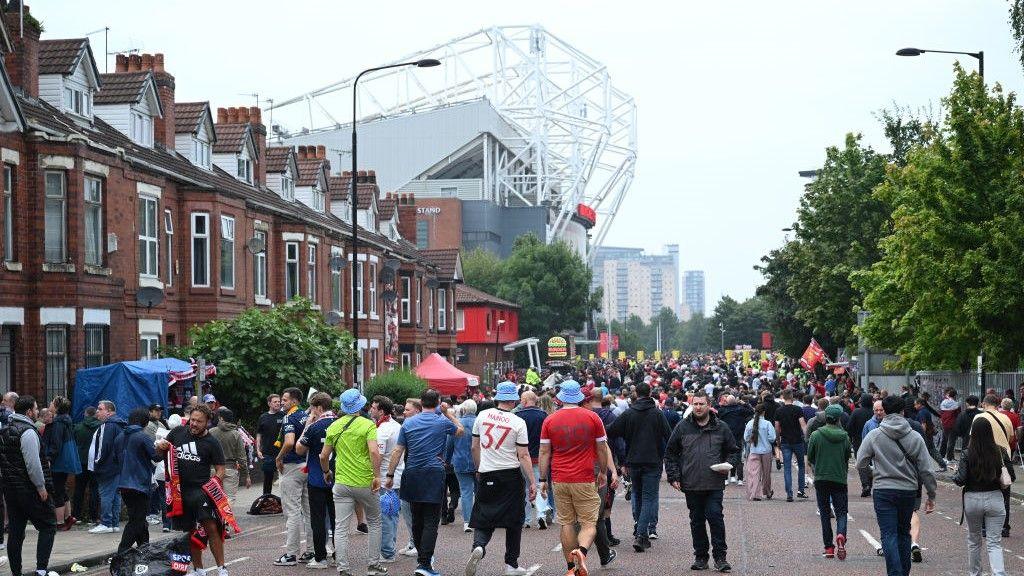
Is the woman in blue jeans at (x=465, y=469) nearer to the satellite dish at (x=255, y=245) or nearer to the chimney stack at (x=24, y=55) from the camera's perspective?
the chimney stack at (x=24, y=55)

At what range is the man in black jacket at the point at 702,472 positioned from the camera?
13992 mm

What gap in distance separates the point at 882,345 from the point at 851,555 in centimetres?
2562

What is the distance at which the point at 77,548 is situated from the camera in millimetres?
16656

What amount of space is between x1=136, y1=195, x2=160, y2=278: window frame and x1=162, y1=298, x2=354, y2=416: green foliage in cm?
175

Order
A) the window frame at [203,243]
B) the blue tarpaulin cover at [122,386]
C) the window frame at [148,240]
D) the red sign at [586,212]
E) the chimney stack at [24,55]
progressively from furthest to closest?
the red sign at [586,212]
the window frame at [203,243]
the window frame at [148,240]
the chimney stack at [24,55]
the blue tarpaulin cover at [122,386]

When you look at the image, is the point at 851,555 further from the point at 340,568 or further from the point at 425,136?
the point at 425,136

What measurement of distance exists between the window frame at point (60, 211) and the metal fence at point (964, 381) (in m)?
19.7

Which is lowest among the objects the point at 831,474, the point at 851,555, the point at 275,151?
the point at 851,555

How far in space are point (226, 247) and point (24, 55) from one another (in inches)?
320

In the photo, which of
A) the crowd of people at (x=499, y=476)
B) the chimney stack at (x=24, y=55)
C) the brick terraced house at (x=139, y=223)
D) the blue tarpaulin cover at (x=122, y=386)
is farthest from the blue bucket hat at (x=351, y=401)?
the chimney stack at (x=24, y=55)

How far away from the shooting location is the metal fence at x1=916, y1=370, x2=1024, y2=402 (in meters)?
34.2

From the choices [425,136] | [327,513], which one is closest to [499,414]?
[327,513]

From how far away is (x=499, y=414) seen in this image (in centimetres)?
1362

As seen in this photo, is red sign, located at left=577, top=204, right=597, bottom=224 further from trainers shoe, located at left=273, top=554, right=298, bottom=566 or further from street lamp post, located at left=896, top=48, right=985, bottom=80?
trainers shoe, located at left=273, top=554, right=298, bottom=566
